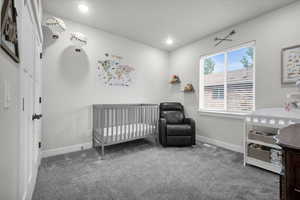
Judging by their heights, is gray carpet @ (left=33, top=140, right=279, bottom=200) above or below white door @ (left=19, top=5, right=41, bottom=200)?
below

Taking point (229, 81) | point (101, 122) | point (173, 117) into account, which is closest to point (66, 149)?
point (101, 122)

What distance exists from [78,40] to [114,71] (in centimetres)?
95

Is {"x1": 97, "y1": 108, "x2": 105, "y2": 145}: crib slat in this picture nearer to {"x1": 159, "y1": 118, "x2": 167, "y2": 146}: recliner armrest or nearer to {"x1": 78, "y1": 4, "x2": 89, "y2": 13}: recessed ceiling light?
{"x1": 159, "y1": 118, "x2": 167, "y2": 146}: recliner armrest

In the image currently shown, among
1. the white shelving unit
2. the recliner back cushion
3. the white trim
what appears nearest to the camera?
the white shelving unit

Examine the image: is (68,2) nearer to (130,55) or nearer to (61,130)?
(130,55)

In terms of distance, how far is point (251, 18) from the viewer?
8.60 feet

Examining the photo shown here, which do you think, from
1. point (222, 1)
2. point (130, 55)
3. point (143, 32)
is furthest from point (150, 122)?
point (222, 1)

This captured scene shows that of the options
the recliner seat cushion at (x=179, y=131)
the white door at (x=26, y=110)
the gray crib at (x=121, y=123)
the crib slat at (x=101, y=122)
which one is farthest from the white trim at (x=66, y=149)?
the recliner seat cushion at (x=179, y=131)

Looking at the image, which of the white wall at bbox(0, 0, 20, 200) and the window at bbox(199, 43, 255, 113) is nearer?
the white wall at bbox(0, 0, 20, 200)

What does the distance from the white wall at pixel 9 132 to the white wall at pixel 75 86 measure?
1.89 m

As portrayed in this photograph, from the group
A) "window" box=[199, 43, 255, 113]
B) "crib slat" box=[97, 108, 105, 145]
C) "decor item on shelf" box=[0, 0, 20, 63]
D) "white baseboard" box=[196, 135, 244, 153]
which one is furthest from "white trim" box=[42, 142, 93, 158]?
"window" box=[199, 43, 255, 113]

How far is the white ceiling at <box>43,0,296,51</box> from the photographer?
7.36 feet

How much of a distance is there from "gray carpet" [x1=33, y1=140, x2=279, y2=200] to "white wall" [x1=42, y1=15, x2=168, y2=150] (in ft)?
1.53

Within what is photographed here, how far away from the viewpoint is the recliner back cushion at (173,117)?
342 cm
